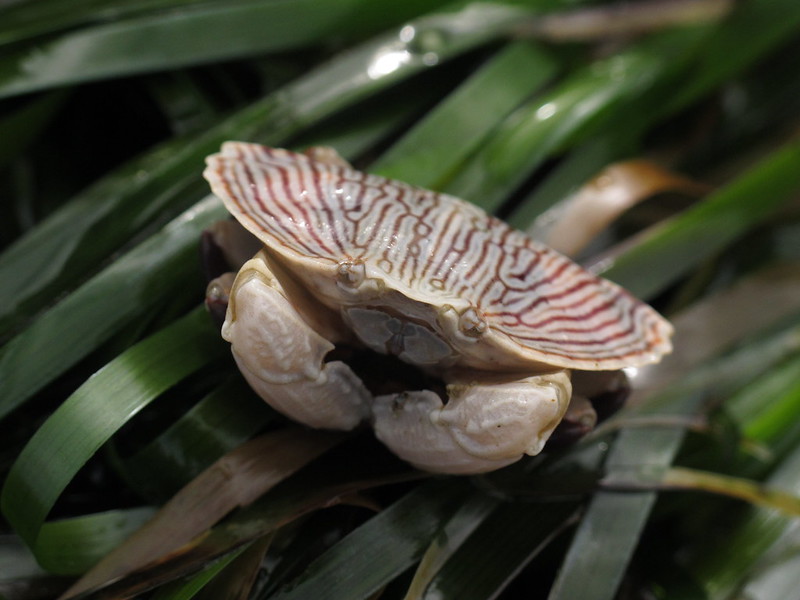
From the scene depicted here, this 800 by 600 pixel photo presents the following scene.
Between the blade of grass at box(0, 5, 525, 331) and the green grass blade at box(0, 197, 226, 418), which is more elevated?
the blade of grass at box(0, 5, 525, 331)

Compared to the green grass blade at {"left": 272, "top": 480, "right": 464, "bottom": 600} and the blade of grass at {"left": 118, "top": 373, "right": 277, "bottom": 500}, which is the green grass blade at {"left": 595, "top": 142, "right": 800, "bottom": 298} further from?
the blade of grass at {"left": 118, "top": 373, "right": 277, "bottom": 500}

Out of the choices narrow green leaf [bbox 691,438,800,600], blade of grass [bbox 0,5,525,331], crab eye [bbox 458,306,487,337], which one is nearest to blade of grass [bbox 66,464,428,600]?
crab eye [bbox 458,306,487,337]

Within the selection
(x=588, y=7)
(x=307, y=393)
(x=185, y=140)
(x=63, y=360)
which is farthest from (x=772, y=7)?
(x=63, y=360)

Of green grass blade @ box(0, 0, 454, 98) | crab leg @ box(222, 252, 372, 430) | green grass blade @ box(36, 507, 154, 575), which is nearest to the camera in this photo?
crab leg @ box(222, 252, 372, 430)

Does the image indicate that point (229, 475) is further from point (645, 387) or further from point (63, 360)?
point (645, 387)

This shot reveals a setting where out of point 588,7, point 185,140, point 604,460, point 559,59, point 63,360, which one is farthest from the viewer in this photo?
point 588,7

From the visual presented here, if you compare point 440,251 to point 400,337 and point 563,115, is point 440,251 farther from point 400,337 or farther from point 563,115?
point 563,115
